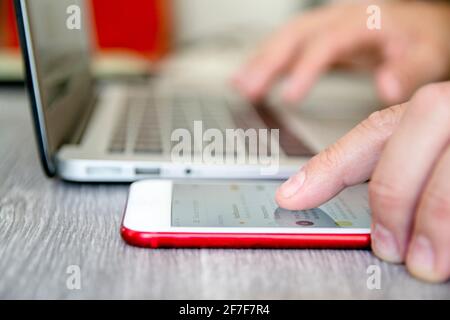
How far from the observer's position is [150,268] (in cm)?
28

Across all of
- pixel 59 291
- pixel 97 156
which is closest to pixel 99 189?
pixel 97 156

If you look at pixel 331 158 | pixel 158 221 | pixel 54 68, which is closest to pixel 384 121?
pixel 331 158

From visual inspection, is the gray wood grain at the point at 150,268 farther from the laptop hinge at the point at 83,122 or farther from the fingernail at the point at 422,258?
the laptop hinge at the point at 83,122

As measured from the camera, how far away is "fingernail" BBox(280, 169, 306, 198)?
12.5 inches

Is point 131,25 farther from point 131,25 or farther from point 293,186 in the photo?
point 293,186

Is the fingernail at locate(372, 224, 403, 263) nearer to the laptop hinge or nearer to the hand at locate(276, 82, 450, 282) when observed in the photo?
the hand at locate(276, 82, 450, 282)

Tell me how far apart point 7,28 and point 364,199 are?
1667 millimetres

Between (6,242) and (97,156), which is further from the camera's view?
(97,156)

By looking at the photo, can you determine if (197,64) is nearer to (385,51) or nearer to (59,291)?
(385,51)

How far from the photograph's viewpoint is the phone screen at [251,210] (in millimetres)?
317

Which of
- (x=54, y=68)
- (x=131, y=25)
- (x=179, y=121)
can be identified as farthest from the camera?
(x=131, y=25)

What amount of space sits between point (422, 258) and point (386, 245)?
0.02m

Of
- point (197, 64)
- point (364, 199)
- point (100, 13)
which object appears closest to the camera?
point (364, 199)
